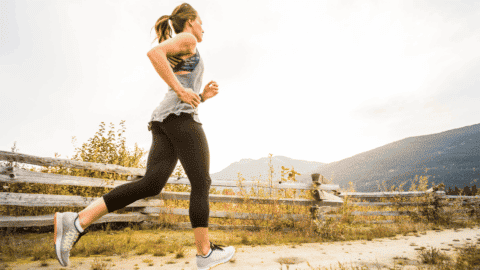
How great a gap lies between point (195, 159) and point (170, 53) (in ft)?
2.51

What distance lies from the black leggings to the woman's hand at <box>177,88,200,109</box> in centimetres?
9

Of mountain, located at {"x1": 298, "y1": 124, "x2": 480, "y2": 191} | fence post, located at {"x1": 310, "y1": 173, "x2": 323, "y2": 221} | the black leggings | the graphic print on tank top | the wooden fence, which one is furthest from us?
mountain, located at {"x1": 298, "y1": 124, "x2": 480, "y2": 191}

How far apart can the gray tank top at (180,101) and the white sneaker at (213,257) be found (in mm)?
992

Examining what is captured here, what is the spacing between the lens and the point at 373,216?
25.4ft

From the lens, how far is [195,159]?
1.67 m

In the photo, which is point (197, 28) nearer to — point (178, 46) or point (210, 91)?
point (178, 46)

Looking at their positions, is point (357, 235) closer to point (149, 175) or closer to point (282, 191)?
point (282, 191)

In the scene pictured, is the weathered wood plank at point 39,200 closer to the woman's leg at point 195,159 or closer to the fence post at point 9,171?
the fence post at point 9,171

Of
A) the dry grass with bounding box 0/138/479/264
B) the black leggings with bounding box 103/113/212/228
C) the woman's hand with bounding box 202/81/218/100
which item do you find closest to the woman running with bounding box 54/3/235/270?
the black leggings with bounding box 103/113/212/228

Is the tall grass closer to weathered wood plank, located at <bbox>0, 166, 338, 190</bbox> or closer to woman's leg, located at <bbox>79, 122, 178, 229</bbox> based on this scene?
weathered wood plank, located at <bbox>0, 166, 338, 190</bbox>

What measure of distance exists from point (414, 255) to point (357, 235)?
190 centimetres

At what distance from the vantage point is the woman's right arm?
1507mm

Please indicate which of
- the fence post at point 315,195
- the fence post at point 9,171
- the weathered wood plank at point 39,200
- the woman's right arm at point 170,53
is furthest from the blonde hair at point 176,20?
the fence post at point 315,195

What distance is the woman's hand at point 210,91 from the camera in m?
2.12
